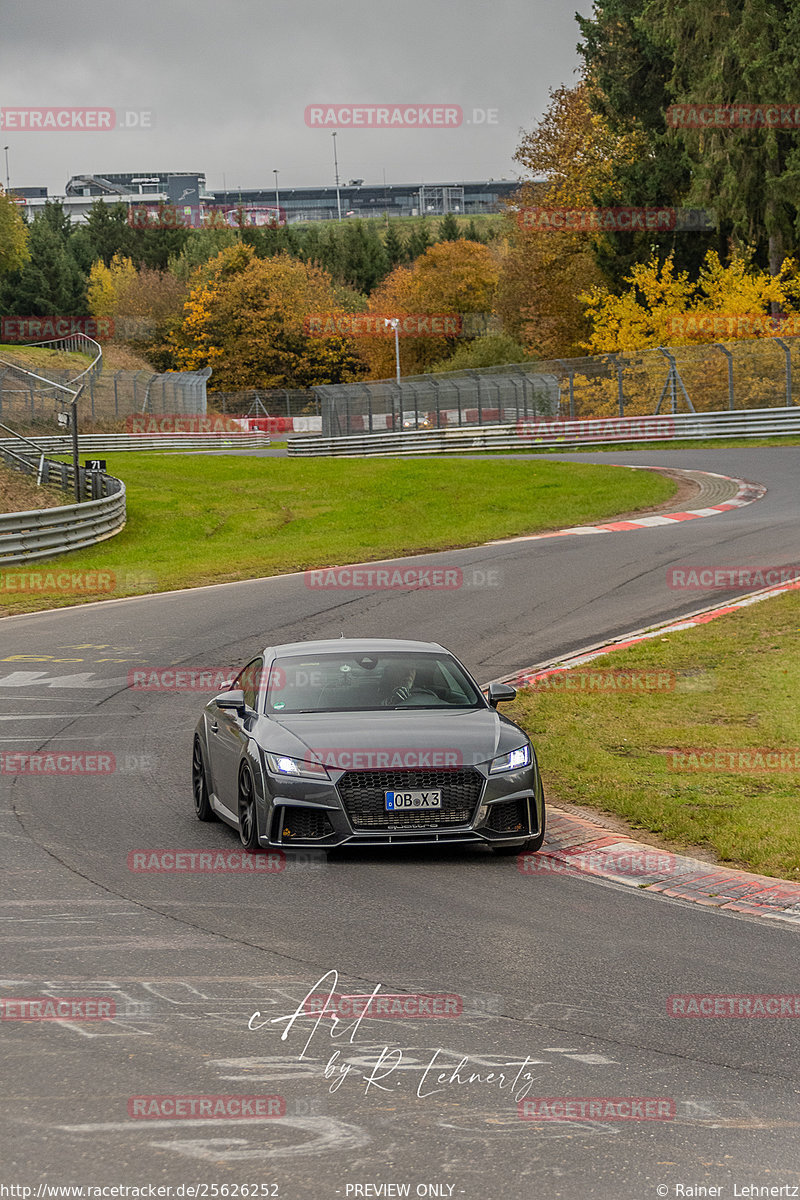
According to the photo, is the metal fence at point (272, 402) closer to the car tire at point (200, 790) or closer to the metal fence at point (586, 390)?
the metal fence at point (586, 390)

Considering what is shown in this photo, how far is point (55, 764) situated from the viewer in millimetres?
12039

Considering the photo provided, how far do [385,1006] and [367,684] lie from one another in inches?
169

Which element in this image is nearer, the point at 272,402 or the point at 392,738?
the point at 392,738

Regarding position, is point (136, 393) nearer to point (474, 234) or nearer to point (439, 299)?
point (439, 299)

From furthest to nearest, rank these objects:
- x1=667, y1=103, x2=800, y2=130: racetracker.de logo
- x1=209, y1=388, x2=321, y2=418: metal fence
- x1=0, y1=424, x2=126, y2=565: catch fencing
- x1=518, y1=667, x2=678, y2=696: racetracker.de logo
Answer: x1=209, y1=388, x2=321, y2=418: metal fence → x1=667, y1=103, x2=800, y2=130: racetracker.de logo → x1=0, y1=424, x2=126, y2=565: catch fencing → x1=518, y1=667, x2=678, y2=696: racetracker.de logo

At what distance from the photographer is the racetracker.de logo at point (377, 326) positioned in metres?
101

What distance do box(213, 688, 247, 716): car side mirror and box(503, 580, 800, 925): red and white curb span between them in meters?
2.29

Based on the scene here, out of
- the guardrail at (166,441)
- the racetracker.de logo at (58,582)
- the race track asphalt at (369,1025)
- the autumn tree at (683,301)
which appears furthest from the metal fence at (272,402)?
the race track asphalt at (369,1025)

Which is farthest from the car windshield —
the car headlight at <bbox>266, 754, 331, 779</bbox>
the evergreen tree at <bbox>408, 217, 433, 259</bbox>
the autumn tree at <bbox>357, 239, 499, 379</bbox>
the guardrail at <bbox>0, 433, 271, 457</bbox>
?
the evergreen tree at <bbox>408, 217, 433, 259</bbox>

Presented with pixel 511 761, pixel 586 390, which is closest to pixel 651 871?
pixel 511 761

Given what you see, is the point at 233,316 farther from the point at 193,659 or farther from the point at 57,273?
the point at 193,659

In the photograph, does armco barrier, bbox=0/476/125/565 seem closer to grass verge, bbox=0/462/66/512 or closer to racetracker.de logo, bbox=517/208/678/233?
grass verge, bbox=0/462/66/512

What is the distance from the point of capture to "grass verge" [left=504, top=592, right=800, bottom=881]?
31.3 feet

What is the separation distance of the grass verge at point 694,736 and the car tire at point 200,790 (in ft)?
8.95
